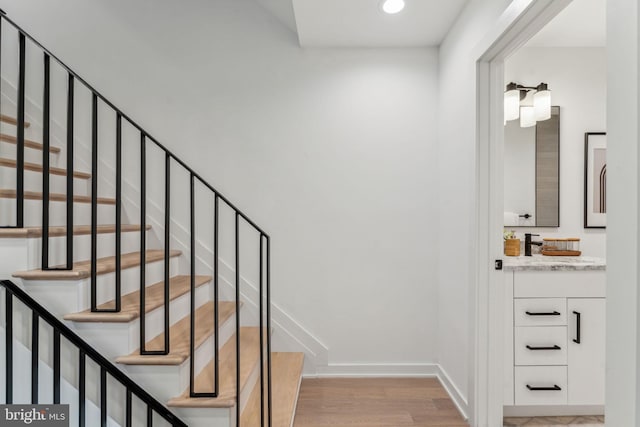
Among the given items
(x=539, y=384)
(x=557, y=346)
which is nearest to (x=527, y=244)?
(x=557, y=346)

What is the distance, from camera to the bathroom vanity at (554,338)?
88.2 inches

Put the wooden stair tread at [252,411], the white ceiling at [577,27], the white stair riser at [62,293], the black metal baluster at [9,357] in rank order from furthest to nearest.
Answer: the white ceiling at [577,27]
the wooden stair tread at [252,411]
the white stair riser at [62,293]
the black metal baluster at [9,357]

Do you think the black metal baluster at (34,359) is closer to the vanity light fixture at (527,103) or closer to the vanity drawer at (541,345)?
the vanity drawer at (541,345)

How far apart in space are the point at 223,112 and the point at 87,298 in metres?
1.58

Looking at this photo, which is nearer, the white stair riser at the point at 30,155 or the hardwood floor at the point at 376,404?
the hardwood floor at the point at 376,404

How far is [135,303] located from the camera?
1.98 m

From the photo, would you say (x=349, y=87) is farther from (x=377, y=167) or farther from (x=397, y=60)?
(x=377, y=167)

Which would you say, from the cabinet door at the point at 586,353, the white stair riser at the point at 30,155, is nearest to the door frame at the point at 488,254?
the cabinet door at the point at 586,353

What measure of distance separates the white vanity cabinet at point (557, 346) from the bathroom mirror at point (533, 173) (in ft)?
2.61

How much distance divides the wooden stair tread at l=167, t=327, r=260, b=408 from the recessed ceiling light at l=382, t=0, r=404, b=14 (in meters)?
2.18

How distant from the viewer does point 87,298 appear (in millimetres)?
1837

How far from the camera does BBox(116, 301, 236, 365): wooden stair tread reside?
5.66 ft

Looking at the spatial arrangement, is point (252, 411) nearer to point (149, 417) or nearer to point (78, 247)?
point (149, 417)

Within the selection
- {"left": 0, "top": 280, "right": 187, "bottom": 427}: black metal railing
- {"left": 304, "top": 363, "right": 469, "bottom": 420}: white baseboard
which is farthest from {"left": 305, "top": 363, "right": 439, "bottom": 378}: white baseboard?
{"left": 0, "top": 280, "right": 187, "bottom": 427}: black metal railing
